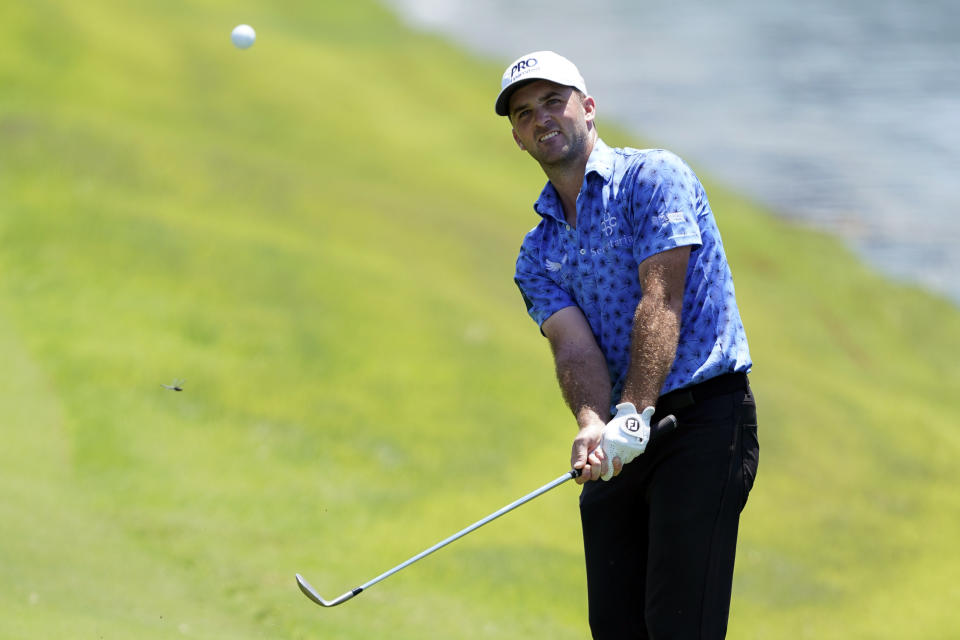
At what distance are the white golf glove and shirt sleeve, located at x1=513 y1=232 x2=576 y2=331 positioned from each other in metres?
0.66

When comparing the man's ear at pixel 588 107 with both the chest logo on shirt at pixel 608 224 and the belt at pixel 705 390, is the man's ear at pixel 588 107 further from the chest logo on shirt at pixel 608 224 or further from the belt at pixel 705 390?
the belt at pixel 705 390

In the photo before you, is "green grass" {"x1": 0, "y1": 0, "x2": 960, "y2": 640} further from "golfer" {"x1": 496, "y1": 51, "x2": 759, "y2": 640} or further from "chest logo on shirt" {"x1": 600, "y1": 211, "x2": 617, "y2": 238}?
"chest logo on shirt" {"x1": 600, "y1": 211, "x2": 617, "y2": 238}

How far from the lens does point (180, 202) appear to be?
1365cm

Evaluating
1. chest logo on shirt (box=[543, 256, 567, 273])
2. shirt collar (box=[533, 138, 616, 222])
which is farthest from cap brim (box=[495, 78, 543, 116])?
chest logo on shirt (box=[543, 256, 567, 273])

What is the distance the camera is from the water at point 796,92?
2777 cm

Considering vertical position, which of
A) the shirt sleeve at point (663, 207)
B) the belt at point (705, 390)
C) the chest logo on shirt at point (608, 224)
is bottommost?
the belt at point (705, 390)

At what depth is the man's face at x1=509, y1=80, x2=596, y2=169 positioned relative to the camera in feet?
15.8

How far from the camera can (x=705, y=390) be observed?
471 cm

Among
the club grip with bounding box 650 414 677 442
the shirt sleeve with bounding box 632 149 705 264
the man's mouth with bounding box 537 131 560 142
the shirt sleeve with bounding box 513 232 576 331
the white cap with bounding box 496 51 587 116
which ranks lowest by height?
the club grip with bounding box 650 414 677 442

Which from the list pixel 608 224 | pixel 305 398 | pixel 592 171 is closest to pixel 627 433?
pixel 608 224

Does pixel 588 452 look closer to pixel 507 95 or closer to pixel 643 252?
pixel 643 252

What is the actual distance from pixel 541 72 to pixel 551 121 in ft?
0.61

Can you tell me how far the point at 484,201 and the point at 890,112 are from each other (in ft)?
71.1

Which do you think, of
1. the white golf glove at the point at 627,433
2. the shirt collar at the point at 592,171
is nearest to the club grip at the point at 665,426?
the white golf glove at the point at 627,433
